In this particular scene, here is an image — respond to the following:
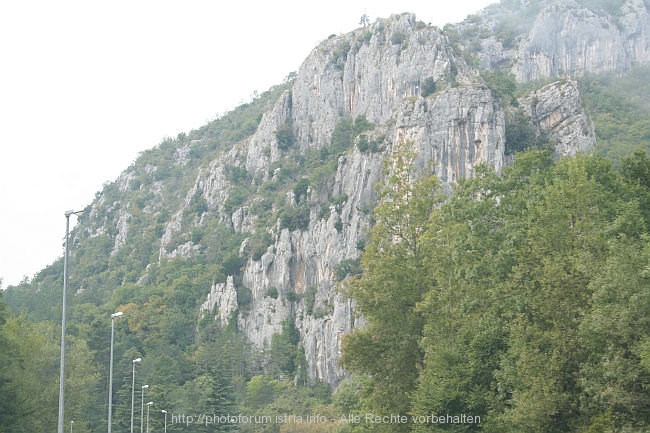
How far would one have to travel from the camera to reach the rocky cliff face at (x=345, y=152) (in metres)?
121

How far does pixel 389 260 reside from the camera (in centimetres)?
4256

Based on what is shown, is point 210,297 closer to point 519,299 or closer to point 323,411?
point 323,411

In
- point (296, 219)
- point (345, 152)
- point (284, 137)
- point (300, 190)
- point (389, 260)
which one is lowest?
point (389, 260)

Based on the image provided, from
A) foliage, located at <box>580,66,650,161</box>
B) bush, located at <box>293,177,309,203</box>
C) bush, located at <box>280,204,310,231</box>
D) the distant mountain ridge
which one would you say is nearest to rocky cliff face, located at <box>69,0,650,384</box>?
the distant mountain ridge

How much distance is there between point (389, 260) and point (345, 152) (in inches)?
3960

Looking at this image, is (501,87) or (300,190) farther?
(300,190)

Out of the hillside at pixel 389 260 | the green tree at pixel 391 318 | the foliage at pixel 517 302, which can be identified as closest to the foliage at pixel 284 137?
the hillside at pixel 389 260

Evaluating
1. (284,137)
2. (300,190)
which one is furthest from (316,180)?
(284,137)

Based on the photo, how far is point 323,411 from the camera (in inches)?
3831

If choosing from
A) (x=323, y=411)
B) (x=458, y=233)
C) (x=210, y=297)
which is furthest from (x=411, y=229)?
(x=210, y=297)

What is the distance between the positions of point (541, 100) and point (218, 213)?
6897 centimetres

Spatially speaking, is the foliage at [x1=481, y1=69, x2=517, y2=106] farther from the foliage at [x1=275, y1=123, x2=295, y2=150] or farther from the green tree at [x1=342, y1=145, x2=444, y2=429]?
the green tree at [x1=342, y1=145, x2=444, y2=429]

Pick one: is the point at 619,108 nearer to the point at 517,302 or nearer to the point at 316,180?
the point at 316,180

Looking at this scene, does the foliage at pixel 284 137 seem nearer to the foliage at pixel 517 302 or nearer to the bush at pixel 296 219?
the bush at pixel 296 219
